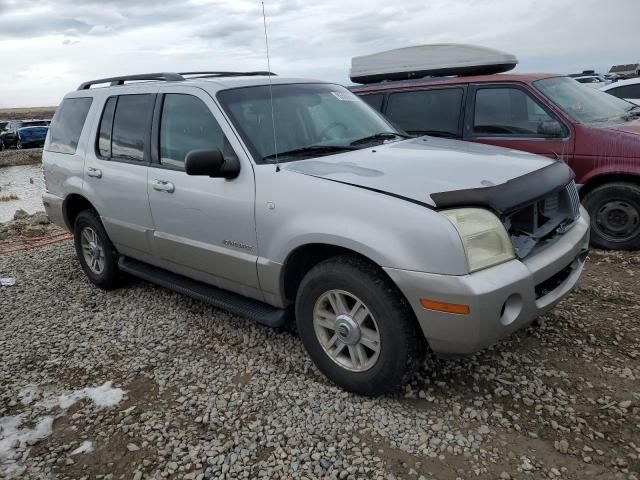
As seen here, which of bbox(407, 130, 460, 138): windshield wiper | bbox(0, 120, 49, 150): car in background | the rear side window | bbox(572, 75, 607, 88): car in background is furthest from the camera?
bbox(0, 120, 49, 150): car in background

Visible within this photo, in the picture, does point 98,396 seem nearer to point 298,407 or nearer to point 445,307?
point 298,407

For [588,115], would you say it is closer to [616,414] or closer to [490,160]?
[490,160]

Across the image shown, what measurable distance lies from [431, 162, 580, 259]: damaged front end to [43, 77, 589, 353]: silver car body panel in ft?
0.23

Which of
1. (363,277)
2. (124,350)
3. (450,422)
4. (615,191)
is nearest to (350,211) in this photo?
(363,277)

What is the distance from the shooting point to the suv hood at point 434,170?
2.73 m

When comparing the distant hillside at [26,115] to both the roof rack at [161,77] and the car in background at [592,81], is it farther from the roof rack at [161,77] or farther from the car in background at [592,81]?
the roof rack at [161,77]

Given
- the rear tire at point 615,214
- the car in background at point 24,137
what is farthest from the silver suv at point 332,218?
the car in background at point 24,137

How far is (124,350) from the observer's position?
398cm

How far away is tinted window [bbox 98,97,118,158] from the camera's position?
464 centimetres

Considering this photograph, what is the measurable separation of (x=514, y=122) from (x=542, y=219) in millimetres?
2809

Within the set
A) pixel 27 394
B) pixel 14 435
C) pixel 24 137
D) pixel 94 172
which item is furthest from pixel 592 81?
pixel 24 137

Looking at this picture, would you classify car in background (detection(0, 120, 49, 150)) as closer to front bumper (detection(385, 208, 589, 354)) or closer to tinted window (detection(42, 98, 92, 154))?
tinted window (detection(42, 98, 92, 154))

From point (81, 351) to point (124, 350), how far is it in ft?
1.12

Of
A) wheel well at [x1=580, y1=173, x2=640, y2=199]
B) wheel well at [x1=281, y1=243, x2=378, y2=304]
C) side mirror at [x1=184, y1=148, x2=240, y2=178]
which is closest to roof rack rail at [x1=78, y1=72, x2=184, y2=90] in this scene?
side mirror at [x1=184, y1=148, x2=240, y2=178]
